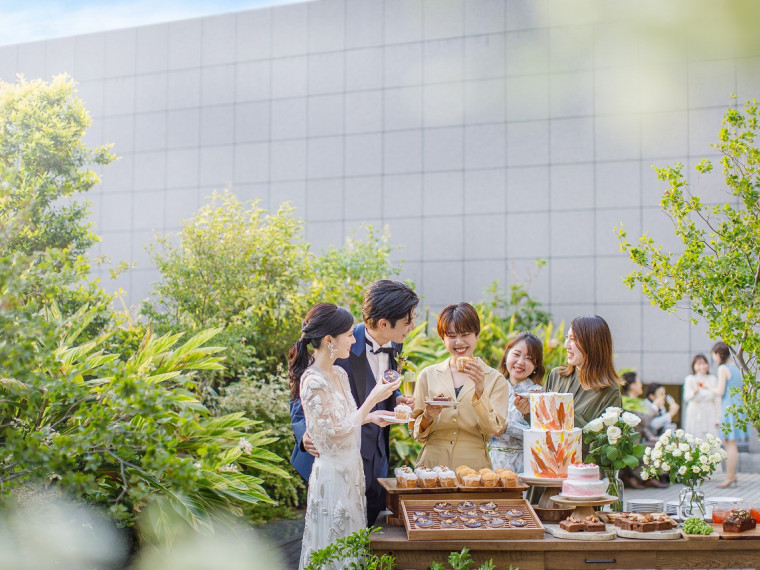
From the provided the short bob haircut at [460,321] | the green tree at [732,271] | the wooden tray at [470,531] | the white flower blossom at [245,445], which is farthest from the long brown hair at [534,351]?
the white flower blossom at [245,445]

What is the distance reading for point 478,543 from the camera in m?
3.70

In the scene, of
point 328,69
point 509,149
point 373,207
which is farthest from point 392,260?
point 328,69

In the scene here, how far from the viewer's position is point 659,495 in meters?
9.68

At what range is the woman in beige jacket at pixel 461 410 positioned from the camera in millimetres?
4422

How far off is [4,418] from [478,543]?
11.0 feet

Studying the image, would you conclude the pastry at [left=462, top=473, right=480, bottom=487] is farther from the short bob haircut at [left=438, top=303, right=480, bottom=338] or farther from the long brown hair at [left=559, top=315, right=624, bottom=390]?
the long brown hair at [left=559, top=315, right=624, bottom=390]

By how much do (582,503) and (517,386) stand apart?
1.44 meters

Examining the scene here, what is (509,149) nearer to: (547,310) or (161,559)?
(547,310)

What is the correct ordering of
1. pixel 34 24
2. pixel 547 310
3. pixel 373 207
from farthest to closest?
pixel 373 207
pixel 547 310
pixel 34 24

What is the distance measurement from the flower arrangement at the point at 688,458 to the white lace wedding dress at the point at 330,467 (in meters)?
1.40

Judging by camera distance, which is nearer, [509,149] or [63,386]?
[63,386]

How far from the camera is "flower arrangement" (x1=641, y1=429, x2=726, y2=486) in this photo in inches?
159

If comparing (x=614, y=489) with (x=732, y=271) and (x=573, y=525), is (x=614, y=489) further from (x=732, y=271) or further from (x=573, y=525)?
(x=732, y=271)

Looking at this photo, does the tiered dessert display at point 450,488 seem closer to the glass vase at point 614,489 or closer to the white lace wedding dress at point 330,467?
the white lace wedding dress at point 330,467
